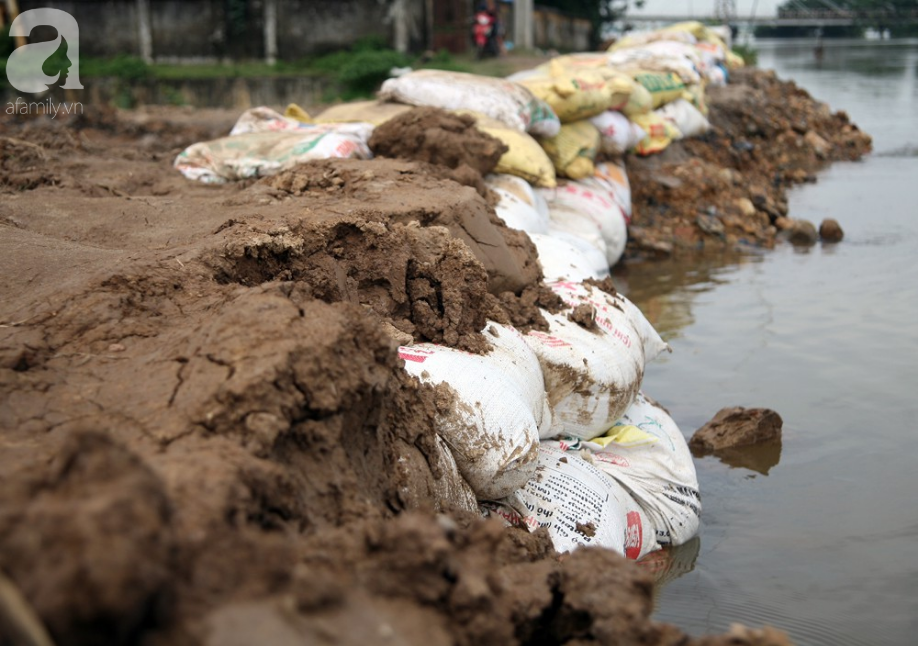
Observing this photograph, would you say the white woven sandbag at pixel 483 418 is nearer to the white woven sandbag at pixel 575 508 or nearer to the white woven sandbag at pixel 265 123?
the white woven sandbag at pixel 575 508

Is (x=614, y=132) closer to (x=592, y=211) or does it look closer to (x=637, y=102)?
(x=637, y=102)

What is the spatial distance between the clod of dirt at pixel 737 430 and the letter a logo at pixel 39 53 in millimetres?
10038

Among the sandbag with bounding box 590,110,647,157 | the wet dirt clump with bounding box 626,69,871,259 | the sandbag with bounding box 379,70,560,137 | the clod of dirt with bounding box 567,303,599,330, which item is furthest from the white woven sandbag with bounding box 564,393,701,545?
the sandbag with bounding box 590,110,647,157

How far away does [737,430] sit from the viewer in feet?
12.2

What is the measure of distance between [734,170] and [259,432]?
26.1 ft

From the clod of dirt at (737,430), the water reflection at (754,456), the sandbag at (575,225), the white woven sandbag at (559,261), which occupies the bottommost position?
the water reflection at (754,456)

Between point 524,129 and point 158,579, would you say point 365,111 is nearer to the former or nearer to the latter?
point 524,129

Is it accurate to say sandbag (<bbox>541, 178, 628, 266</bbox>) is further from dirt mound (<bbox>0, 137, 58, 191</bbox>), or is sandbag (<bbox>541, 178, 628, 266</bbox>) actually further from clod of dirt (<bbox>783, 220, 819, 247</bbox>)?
dirt mound (<bbox>0, 137, 58, 191</bbox>)

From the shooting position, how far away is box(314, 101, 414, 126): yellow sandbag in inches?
205

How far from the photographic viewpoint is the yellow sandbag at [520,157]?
5117 millimetres

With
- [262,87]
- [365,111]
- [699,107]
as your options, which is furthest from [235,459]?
[262,87]

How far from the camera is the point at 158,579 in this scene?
1028mm

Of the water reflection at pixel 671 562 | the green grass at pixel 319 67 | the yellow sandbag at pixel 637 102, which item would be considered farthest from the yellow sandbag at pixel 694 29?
the water reflection at pixel 671 562

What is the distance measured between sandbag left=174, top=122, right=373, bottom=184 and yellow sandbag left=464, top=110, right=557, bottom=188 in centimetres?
87
